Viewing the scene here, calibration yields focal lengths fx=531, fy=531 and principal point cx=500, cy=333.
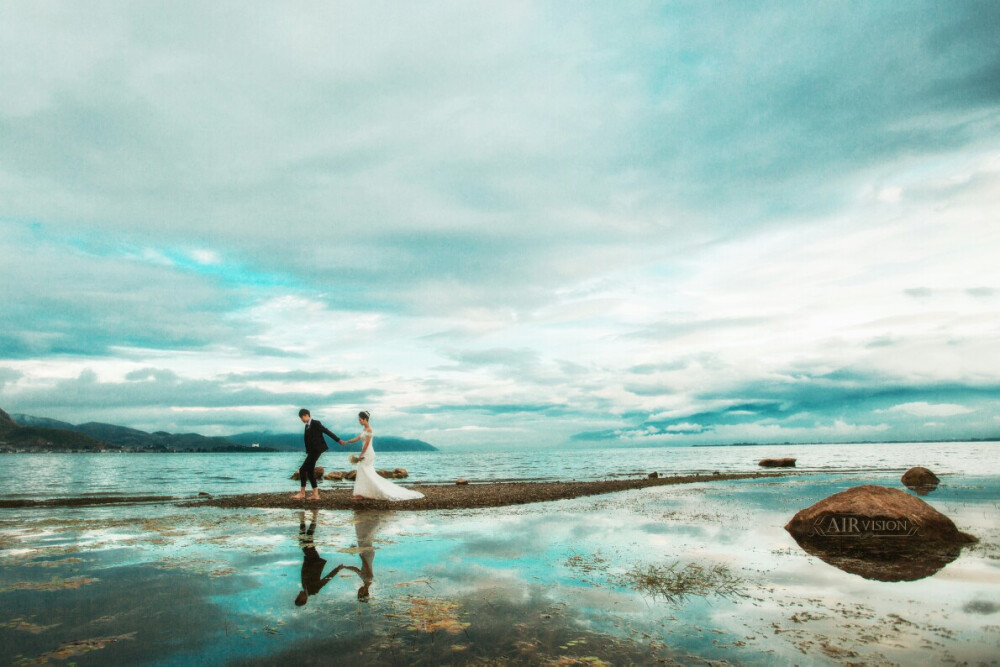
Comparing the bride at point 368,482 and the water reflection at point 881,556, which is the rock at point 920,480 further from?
the bride at point 368,482

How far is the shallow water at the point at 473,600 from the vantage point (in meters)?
6.80

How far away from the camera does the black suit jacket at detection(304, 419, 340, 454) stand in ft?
73.8

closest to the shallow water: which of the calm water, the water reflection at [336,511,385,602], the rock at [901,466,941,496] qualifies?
the water reflection at [336,511,385,602]

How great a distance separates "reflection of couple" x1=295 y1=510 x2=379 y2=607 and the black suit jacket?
5.38 m

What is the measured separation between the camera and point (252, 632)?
7.39 m

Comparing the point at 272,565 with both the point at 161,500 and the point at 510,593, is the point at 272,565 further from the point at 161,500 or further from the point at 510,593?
the point at 161,500

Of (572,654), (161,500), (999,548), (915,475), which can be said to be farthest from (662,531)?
(915,475)

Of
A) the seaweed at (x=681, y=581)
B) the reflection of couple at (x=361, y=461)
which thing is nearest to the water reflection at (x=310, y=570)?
the seaweed at (x=681, y=581)

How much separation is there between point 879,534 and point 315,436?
2021 centimetres

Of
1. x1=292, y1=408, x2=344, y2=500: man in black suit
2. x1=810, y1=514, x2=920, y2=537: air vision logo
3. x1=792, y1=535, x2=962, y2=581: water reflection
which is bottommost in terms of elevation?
x1=792, y1=535, x2=962, y2=581: water reflection

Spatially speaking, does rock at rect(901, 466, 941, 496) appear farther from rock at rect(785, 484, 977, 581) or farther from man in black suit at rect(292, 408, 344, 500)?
man in black suit at rect(292, 408, 344, 500)

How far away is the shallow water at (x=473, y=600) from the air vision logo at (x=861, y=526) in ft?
4.58

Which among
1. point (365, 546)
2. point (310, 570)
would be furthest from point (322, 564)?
point (365, 546)

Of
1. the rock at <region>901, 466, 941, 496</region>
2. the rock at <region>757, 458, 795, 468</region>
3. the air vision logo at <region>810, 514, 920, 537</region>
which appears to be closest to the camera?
the air vision logo at <region>810, 514, 920, 537</region>
